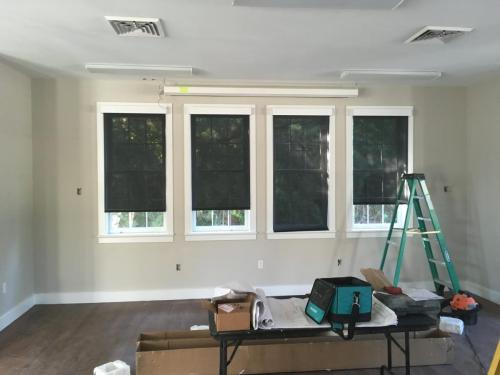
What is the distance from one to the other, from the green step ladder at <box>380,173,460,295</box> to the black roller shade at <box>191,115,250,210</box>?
1.95 metres

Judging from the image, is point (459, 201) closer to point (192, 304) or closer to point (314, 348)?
point (314, 348)

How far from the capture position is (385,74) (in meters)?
4.11

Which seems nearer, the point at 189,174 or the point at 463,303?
the point at 463,303

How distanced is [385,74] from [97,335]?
165 inches

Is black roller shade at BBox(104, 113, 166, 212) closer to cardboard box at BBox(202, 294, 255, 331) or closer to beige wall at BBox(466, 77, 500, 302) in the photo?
cardboard box at BBox(202, 294, 255, 331)

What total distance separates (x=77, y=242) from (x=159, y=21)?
2.94 meters

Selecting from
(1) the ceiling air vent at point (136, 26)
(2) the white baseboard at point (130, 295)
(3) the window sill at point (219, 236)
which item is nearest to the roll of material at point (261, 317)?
(1) the ceiling air vent at point (136, 26)

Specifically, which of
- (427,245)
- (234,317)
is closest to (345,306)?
(234,317)

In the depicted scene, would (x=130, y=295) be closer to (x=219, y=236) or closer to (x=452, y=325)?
(x=219, y=236)

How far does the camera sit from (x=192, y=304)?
14.3ft

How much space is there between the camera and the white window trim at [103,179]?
14.4ft

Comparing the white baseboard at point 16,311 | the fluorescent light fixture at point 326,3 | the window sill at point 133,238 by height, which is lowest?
the white baseboard at point 16,311

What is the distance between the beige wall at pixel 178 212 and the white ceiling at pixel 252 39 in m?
0.50

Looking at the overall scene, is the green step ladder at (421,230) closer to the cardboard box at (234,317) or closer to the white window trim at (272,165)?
the white window trim at (272,165)
